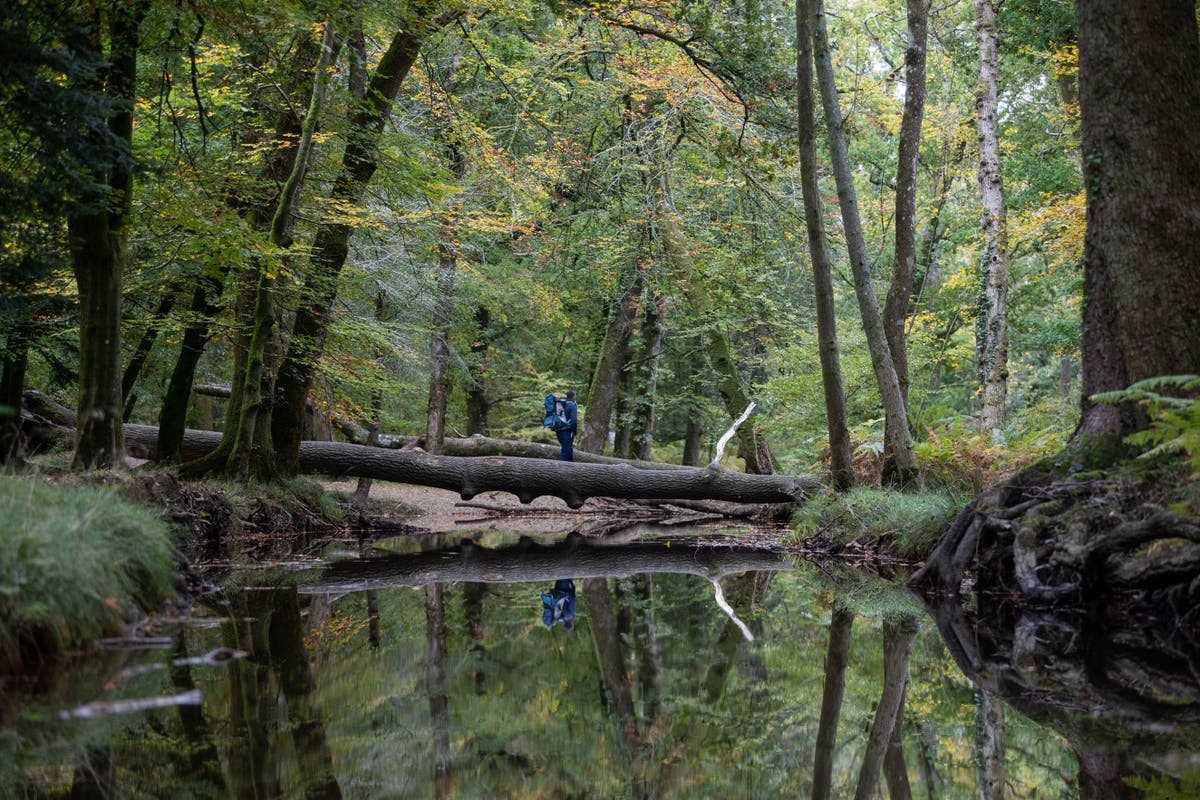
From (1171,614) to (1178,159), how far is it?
125 inches

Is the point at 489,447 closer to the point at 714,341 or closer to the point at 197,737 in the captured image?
the point at 714,341

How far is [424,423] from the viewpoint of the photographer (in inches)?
1019

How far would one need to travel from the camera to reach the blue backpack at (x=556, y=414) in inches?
738

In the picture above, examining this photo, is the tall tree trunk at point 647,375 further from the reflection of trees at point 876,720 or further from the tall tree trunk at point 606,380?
the reflection of trees at point 876,720

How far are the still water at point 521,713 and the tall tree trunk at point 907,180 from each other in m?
6.14

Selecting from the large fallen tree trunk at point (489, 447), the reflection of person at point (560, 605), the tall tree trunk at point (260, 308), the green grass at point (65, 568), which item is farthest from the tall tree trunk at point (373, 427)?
the green grass at point (65, 568)

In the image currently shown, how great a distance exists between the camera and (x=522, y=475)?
48.5 feet

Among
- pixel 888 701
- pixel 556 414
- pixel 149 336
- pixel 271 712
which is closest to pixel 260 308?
pixel 149 336

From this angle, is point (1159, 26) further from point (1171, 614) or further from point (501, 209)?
point (501, 209)

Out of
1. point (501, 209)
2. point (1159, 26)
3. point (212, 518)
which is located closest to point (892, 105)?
point (501, 209)

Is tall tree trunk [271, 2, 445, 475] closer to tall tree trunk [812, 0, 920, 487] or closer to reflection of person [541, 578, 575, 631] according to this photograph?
tall tree trunk [812, 0, 920, 487]

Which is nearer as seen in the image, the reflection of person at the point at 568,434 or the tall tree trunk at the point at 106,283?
the tall tree trunk at the point at 106,283

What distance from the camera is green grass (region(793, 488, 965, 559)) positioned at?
9109 millimetres

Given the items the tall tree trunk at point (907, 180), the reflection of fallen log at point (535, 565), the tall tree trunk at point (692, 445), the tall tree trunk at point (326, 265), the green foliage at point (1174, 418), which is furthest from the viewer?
the tall tree trunk at point (692, 445)
